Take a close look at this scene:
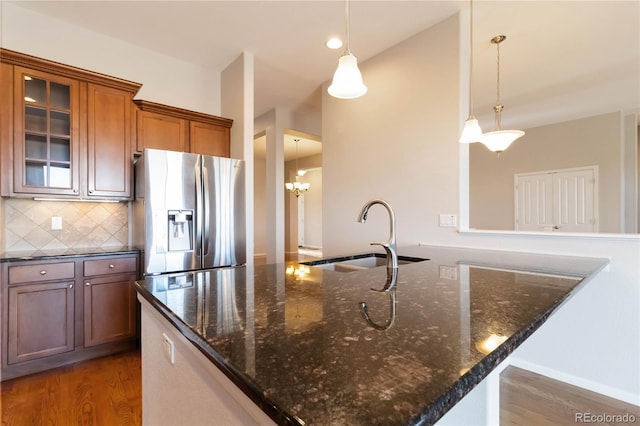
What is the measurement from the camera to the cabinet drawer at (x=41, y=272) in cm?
212

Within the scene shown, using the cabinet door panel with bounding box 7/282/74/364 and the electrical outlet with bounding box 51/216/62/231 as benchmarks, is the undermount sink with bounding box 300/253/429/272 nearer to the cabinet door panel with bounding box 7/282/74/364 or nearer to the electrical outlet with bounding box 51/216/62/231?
the cabinet door panel with bounding box 7/282/74/364

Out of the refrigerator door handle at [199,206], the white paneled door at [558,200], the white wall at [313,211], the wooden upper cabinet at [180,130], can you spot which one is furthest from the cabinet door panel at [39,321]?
the white wall at [313,211]

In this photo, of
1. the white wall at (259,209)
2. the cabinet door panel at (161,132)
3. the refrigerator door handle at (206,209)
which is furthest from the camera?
the white wall at (259,209)

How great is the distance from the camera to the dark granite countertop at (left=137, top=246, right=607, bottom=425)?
0.42 metres

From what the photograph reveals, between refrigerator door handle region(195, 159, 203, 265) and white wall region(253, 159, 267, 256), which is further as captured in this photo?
white wall region(253, 159, 267, 256)

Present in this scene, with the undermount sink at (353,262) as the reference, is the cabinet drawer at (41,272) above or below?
below

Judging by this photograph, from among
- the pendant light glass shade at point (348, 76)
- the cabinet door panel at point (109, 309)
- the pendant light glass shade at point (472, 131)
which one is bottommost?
the cabinet door panel at point (109, 309)

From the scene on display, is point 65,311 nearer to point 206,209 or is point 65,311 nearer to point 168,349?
point 206,209

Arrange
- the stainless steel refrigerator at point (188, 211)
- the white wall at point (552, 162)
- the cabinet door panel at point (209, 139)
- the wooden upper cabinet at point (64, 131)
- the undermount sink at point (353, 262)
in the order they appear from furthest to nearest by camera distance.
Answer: the white wall at point (552, 162) → the cabinet door panel at point (209, 139) → the stainless steel refrigerator at point (188, 211) → the wooden upper cabinet at point (64, 131) → the undermount sink at point (353, 262)

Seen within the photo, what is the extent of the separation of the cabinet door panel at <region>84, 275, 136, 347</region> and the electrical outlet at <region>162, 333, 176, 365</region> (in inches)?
78.2

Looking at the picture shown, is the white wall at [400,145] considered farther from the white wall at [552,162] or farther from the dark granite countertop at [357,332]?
the white wall at [552,162]

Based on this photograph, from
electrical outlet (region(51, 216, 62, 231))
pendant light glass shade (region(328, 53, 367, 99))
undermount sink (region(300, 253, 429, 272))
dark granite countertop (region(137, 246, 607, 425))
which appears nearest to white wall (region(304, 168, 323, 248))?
electrical outlet (region(51, 216, 62, 231))
